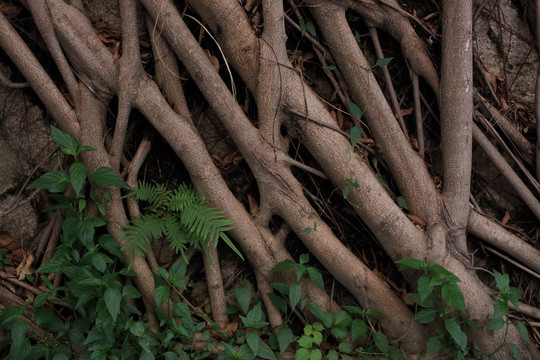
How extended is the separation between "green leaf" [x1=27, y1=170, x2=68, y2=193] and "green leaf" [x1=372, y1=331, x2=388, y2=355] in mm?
2017

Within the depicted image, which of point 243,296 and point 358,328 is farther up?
point 243,296

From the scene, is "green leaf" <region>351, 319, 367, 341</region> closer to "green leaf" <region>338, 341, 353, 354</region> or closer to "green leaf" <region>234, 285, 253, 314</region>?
"green leaf" <region>338, 341, 353, 354</region>

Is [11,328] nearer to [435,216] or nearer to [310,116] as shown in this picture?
[310,116]

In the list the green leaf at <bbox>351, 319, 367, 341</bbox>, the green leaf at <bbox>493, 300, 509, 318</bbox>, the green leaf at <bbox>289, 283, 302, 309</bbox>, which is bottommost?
the green leaf at <bbox>351, 319, 367, 341</bbox>

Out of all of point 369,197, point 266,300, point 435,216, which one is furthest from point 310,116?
point 266,300

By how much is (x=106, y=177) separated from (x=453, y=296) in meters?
2.03

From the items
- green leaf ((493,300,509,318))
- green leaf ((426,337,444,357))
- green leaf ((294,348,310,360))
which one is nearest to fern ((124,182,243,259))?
green leaf ((294,348,310,360))

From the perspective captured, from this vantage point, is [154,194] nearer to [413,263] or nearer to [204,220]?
[204,220]

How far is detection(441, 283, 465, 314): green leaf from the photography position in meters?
2.42

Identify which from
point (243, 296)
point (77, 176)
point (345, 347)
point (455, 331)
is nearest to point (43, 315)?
point (77, 176)

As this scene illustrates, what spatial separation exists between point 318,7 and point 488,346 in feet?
7.80

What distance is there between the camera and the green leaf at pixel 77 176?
2.51 metres

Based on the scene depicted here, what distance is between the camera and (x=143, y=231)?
2.64 meters

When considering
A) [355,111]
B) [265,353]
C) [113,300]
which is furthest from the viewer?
[355,111]
